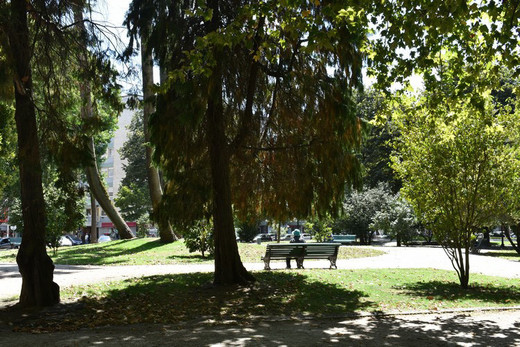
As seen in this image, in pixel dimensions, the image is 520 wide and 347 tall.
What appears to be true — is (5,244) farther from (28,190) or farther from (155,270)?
(28,190)

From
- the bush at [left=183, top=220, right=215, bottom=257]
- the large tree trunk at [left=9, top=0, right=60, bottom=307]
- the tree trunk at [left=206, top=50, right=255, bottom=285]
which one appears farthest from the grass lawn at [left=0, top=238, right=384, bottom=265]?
the large tree trunk at [left=9, top=0, right=60, bottom=307]

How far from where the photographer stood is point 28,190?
976 centimetres

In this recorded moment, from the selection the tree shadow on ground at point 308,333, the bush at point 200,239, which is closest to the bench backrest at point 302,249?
the bush at point 200,239

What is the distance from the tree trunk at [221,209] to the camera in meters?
12.0

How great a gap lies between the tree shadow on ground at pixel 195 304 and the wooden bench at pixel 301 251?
306 cm

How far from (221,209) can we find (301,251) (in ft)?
17.5

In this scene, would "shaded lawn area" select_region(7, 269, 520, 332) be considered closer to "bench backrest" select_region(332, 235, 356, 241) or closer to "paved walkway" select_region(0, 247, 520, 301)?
"paved walkway" select_region(0, 247, 520, 301)

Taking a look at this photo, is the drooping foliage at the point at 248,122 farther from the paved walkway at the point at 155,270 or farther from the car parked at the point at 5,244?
the car parked at the point at 5,244

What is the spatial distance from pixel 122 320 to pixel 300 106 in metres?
6.86

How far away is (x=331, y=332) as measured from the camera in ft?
25.1

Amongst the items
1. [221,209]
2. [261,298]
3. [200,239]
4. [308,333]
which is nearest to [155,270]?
[200,239]

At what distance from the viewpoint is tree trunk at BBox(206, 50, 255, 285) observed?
39.5ft

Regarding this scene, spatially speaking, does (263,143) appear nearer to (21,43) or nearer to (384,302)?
(384,302)

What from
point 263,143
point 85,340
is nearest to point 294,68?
point 263,143
